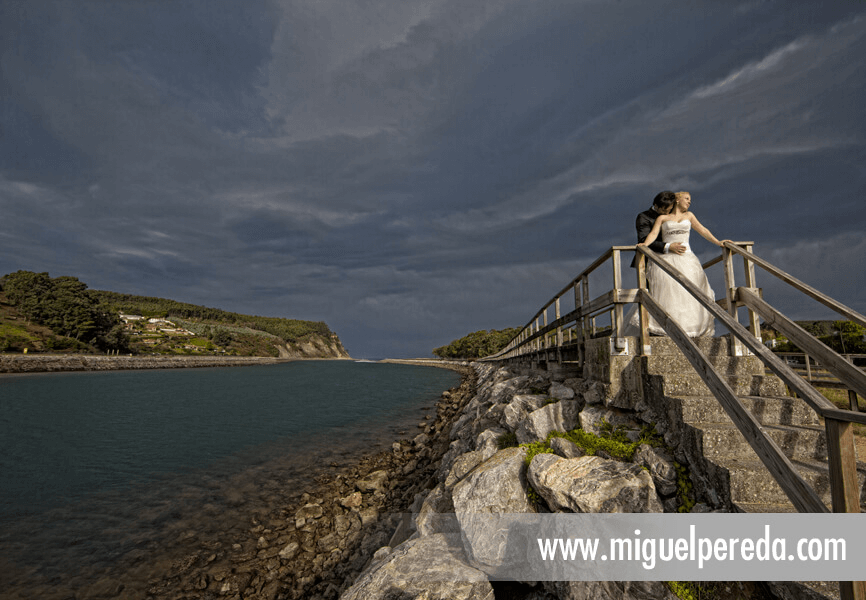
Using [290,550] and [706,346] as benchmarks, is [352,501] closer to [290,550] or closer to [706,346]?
[290,550]

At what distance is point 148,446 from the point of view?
773 inches

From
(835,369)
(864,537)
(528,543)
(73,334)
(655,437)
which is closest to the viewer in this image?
(864,537)

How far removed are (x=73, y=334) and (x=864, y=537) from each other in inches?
4881

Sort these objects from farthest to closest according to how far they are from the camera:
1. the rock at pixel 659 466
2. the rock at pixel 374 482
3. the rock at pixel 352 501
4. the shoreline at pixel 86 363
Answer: the shoreline at pixel 86 363, the rock at pixel 374 482, the rock at pixel 352 501, the rock at pixel 659 466

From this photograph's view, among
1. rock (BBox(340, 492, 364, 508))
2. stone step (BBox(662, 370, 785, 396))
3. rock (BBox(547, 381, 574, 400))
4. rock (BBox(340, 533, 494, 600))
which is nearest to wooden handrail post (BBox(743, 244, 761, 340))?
stone step (BBox(662, 370, 785, 396))

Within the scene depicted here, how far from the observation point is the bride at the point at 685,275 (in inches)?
310

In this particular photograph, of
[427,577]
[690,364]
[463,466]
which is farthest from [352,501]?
[690,364]

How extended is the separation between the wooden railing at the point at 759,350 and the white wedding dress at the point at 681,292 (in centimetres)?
33

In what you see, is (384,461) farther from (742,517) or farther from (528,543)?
(742,517)

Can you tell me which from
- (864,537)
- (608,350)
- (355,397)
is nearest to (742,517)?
(864,537)

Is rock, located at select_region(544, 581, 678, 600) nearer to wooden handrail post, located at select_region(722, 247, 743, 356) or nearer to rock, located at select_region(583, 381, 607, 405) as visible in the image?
rock, located at select_region(583, 381, 607, 405)

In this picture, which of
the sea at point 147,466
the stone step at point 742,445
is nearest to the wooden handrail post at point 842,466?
the stone step at point 742,445

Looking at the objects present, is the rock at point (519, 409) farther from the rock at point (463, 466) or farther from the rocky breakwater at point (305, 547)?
the rocky breakwater at point (305, 547)

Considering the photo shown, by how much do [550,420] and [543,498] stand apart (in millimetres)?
2276
